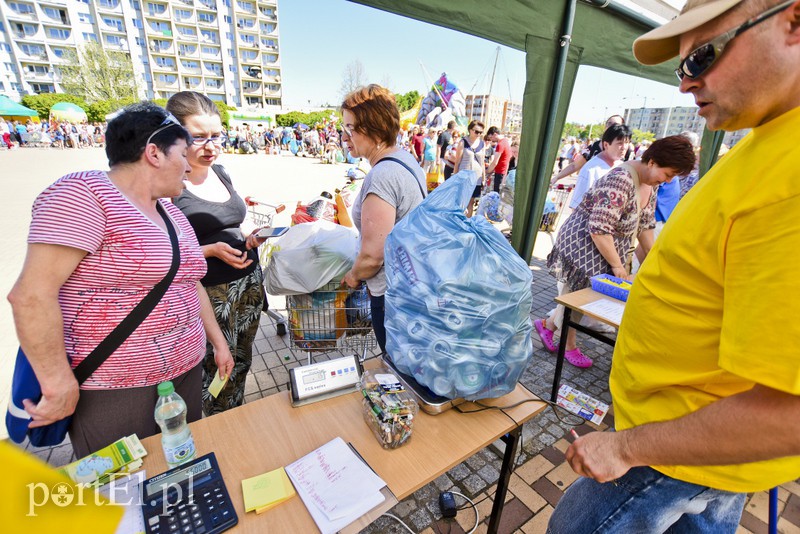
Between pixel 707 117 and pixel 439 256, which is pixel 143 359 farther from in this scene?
pixel 707 117

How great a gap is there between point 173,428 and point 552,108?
344 cm

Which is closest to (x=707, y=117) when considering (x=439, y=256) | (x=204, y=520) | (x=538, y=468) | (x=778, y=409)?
(x=778, y=409)

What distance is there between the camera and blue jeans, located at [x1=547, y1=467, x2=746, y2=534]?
1.06 metres

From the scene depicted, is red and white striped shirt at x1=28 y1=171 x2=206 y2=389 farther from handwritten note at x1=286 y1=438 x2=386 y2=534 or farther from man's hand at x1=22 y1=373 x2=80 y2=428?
handwritten note at x1=286 y1=438 x2=386 y2=534

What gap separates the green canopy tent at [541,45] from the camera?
7.97ft

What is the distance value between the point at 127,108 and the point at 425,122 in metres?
14.9

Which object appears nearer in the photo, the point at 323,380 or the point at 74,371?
the point at 74,371

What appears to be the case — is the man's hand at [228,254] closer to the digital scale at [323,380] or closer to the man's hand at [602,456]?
the digital scale at [323,380]

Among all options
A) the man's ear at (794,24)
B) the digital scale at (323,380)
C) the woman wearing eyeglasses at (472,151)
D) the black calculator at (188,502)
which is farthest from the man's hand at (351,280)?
the woman wearing eyeglasses at (472,151)

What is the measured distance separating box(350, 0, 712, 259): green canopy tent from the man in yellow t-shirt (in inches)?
64.7

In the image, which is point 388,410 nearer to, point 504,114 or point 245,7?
point 504,114

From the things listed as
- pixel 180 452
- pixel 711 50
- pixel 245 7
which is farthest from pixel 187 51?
pixel 711 50

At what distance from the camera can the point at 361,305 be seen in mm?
2312

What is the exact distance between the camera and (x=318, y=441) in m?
1.29
